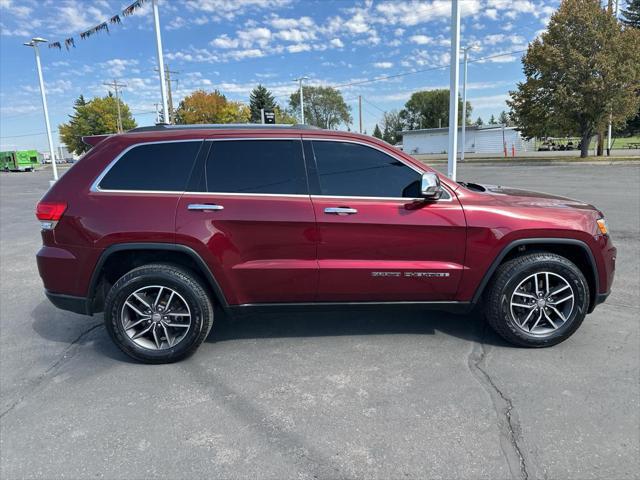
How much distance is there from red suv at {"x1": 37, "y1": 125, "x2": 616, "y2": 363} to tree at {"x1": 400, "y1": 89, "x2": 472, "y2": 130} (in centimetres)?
9093

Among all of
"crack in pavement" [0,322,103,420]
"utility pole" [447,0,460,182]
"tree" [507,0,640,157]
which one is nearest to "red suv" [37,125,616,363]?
"crack in pavement" [0,322,103,420]

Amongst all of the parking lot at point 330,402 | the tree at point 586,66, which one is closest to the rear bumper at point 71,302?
the parking lot at point 330,402

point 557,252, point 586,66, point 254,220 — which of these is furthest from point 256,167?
point 586,66

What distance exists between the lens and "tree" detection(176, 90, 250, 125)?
190ft

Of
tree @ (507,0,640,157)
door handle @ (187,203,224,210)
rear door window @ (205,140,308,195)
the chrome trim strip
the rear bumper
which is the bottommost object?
the rear bumper

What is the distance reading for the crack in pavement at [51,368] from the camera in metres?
3.02

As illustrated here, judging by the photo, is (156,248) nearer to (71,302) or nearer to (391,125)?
(71,302)

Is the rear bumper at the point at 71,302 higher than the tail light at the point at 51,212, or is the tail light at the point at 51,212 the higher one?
the tail light at the point at 51,212

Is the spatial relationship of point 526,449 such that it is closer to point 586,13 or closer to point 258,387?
point 258,387

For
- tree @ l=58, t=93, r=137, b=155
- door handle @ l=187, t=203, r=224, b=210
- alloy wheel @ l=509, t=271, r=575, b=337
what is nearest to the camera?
door handle @ l=187, t=203, r=224, b=210

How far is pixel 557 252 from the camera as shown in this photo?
3.61 meters

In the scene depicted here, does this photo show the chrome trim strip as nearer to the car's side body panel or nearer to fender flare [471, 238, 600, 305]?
the car's side body panel

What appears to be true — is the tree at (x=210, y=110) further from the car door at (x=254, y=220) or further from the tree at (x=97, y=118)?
the car door at (x=254, y=220)

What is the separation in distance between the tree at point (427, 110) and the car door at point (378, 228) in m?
91.1
